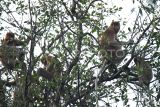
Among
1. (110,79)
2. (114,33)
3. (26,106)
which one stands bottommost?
(26,106)

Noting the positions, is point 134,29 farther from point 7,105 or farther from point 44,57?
point 7,105

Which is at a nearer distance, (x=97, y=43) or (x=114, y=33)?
(x=97, y=43)

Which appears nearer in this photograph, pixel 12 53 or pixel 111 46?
pixel 12 53

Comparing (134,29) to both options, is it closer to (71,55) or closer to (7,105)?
(71,55)

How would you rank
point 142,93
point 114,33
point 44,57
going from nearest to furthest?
point 142,93 < point 44,57 < point 114,33

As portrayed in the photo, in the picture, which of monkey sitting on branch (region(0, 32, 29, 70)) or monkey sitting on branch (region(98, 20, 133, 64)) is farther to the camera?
monkey sitting on branch (region(0, 32, 29, 70))

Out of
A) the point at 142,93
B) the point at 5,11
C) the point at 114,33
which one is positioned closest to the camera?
the point at 142,93

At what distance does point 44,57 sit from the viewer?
8.43 m

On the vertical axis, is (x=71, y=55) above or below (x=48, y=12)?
below

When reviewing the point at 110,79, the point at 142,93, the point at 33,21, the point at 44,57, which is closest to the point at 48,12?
the point at 33,21

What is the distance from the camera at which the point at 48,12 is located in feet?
29.2

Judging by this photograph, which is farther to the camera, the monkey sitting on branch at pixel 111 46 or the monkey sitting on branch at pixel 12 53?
the monkey sitting on branch at pixel 12 53

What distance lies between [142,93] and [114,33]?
2329 mm

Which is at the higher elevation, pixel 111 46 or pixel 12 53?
pixel 111 46
